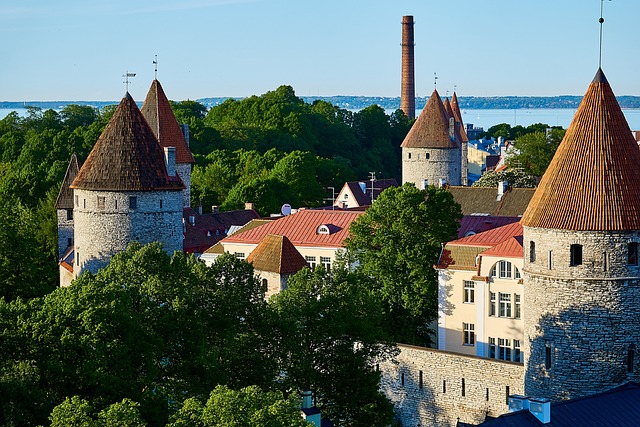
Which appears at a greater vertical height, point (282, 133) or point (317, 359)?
point (282, 133)

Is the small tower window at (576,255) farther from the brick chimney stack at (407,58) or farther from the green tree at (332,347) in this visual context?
the brick chimney stack at (407,58)

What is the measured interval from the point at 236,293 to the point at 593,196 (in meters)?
8.51

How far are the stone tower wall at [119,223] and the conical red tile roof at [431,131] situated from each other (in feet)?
115

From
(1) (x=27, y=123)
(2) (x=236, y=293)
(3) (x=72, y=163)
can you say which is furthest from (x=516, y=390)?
(1) (x=27, y=123)

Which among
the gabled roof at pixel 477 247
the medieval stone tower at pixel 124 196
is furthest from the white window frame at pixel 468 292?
the medieval stone tower at pixel 124 196

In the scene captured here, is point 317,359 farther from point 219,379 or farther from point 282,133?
point 282,133

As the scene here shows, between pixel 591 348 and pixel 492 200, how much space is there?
31564 mm

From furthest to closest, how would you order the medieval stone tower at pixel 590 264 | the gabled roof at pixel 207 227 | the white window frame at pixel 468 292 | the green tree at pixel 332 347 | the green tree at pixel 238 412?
1. the gabled roof at pixel 207 227
2. the white window frame at pixel 468 292
3. the green tree at pixel 332 347
4. the medieval stone tower at pixel 590 264
5. the green tree at pixel 238 412

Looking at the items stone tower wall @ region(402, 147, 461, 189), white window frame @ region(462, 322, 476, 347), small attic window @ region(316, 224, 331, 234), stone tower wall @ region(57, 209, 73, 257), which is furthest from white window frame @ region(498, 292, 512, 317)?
stone tower wall @ region(402, 147, 461, 189)

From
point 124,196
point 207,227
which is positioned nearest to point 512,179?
point 207,227

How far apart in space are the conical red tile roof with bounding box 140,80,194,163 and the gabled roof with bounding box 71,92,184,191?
1809 centimetres

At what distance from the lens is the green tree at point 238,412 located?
2452cm

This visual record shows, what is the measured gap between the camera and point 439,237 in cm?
4447

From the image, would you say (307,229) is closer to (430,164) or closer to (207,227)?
(207,227)
